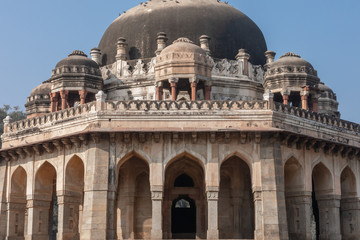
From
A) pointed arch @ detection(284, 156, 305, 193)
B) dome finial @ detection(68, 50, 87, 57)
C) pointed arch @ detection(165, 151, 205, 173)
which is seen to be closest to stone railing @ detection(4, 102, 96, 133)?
pointed arch @ detection(165, 151, 205, 173)

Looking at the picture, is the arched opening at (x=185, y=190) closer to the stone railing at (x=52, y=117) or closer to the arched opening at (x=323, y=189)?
the stone railing at (x=52, y=117)

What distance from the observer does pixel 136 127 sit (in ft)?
74.7

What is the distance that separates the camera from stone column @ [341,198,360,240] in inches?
1022

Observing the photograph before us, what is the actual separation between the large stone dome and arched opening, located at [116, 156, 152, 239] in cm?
610

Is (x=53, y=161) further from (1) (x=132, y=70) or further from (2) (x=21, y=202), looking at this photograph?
(1) (x=132, y=70)

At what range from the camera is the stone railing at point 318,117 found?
Answer: 77.5 feet

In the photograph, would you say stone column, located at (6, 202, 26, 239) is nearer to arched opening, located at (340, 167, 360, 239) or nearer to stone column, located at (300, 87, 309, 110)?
A: stone column, located at (300, 87, 309, 110)

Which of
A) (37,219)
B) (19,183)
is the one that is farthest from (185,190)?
(19,183)

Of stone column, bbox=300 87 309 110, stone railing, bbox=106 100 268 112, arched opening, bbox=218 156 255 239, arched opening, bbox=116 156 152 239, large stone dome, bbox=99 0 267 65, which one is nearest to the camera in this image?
stone railing, bbox=106 100 268 112

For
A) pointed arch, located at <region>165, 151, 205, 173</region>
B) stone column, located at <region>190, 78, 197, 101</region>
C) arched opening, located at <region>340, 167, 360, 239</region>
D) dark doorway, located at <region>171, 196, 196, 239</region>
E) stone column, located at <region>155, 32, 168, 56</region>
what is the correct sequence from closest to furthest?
pointed arch, located at <region>165, 151, 205, 173</region> < stone column, located at <region>190, 78, 197, 101</region> < arched opening, located at <region>340, 167, 360, 239</region> < dark doorway, located at <region>171, 196, 196, 239</region> < stone column, located at <region>155, 32, 168, 56</region>

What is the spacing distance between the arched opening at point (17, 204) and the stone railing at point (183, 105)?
5.65 m

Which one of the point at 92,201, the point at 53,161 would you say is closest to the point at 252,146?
the point at 92,201

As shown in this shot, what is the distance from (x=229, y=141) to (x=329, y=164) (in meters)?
4.56

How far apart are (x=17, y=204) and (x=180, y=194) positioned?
6.59 m
